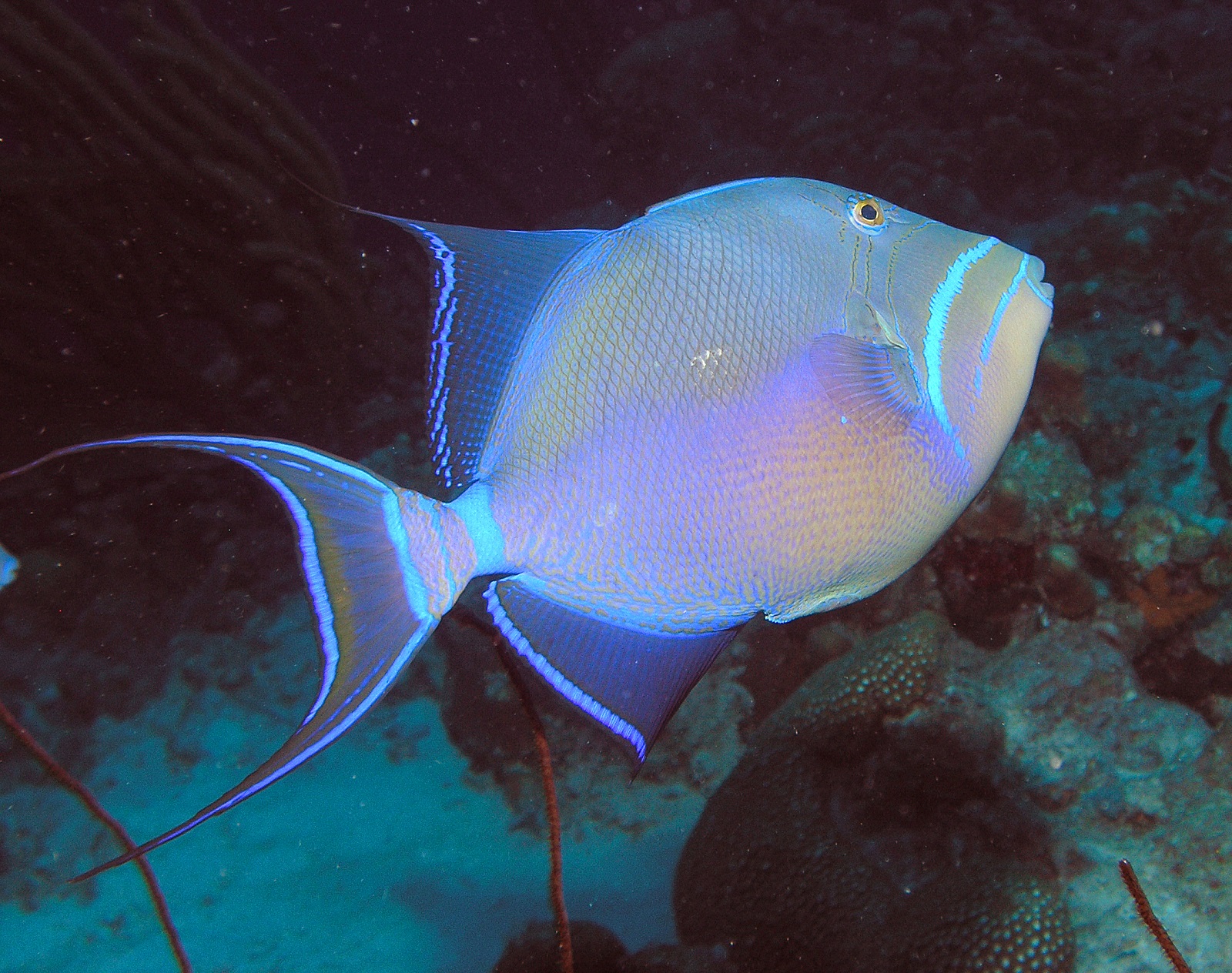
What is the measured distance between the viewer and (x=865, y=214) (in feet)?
4.03

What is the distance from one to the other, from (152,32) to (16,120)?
2.56ft

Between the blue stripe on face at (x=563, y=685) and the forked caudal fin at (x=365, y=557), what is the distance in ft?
0.48

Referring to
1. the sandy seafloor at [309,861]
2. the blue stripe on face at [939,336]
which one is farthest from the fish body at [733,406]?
the sandy seafloor at [309,861]

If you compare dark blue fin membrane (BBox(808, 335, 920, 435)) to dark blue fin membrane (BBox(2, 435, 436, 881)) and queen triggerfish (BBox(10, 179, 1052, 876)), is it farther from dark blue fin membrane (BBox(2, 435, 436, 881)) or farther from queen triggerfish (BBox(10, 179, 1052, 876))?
dark blue fin membrane (BBox(2, 435, 436, 881))

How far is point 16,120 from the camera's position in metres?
3.21

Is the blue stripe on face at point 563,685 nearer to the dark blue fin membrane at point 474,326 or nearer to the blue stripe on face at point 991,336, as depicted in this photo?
the dark blue fin membrane at point 474,326

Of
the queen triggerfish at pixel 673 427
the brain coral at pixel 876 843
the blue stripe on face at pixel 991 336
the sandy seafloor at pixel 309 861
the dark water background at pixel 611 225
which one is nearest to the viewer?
the queen triggerfish at pixel 673 427

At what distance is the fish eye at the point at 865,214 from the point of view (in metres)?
1.22

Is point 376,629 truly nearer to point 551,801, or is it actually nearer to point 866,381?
point 551,801

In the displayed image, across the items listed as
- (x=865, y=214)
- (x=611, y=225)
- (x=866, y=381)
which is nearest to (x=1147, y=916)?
(x=866, y=381)

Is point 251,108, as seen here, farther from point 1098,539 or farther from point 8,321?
point 1098,539

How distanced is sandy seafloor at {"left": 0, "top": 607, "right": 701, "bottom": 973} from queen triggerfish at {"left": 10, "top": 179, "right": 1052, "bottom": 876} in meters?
2.82

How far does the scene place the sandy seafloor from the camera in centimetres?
349

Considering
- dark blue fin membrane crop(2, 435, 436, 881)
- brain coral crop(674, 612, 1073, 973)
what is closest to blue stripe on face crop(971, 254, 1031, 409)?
dark blue fin membrane crop(2, 435, 436, 881)
